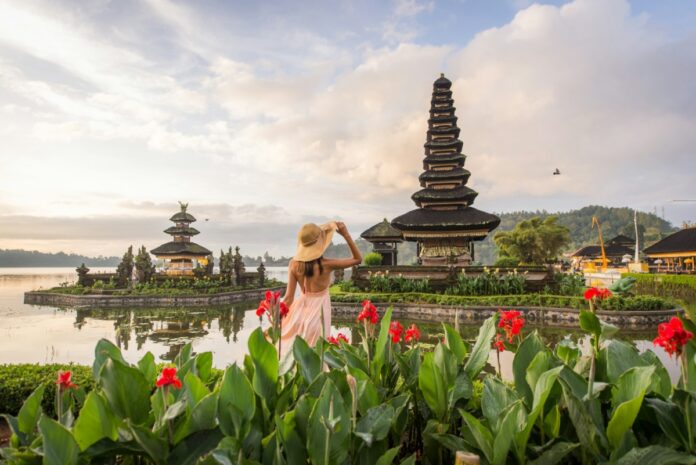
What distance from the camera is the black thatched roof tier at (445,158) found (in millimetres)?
26823

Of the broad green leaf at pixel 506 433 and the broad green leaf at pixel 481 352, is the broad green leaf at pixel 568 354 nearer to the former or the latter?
the broad green leaf at pixel 481 352

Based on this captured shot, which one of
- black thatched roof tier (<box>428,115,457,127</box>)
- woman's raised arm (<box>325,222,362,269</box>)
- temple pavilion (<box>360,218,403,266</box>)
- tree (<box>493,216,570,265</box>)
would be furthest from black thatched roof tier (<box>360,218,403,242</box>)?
woman's raised arm (<box>325,222,362,269</box>)

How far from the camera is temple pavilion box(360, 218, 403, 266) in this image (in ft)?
95.6

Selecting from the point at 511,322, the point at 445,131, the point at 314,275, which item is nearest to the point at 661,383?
the point at 511,322

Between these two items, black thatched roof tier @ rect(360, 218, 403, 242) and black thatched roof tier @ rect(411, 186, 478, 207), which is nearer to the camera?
black thatched roof tier @ rect(411, 186, 478, 207)

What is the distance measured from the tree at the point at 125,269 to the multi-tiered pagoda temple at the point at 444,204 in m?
17.3

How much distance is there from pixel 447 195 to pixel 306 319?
879 inches

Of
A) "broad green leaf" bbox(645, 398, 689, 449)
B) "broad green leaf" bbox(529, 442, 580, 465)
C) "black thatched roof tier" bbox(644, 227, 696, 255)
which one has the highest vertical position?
"black thatched roof tier" bbox(644, 227, 696, 255)

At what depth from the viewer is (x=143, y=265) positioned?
25781 mm

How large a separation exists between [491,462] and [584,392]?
0.49 metres

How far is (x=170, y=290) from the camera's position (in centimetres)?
2275

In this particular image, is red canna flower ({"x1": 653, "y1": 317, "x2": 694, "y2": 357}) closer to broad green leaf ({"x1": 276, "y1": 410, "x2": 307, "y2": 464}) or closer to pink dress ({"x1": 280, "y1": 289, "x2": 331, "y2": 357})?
broad green leaf ({"x1": 276, "y1": 410, "x2": 307, "y2": 464})

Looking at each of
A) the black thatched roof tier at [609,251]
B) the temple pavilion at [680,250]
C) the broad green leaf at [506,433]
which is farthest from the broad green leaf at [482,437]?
the black thatched roof tier at [609,251]

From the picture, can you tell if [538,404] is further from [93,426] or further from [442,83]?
[442,83]
